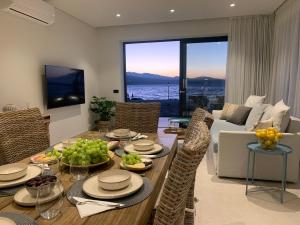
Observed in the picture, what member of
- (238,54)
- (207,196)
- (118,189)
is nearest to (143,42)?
(238,54)

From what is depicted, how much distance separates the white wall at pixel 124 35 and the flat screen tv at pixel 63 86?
102 cm

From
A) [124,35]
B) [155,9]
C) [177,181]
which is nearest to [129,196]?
[177,181]

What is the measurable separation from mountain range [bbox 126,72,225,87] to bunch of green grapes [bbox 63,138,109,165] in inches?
188

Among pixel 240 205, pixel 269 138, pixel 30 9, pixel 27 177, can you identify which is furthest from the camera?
pixel 30 9

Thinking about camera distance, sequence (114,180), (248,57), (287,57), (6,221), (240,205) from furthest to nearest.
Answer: (248,57), (287,57), (240,205), (114,180), (6,221)

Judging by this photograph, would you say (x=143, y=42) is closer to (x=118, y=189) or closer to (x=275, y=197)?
(x=275, y=197)

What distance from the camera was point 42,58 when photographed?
4.05 m

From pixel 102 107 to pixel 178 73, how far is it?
2.07 metres

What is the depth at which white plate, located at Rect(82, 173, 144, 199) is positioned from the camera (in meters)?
0.96

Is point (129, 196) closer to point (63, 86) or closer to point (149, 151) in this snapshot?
point (149, 151)

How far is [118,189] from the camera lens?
1009 mm

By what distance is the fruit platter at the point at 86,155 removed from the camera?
1.22 meters

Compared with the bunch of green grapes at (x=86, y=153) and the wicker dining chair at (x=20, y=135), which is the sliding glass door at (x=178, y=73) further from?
the bunch of green grapes at (x=86, y=153)

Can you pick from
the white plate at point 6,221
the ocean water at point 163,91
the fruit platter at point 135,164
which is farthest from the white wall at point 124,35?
the white plate at point 6,221
